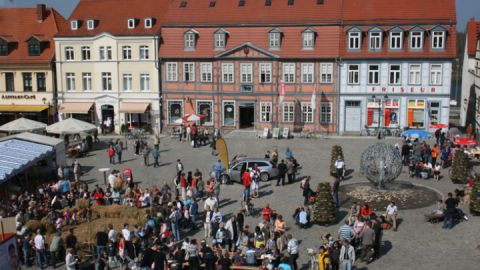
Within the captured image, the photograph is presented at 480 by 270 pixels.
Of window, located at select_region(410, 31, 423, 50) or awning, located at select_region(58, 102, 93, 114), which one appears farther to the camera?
awning, located at select_region(58, 102, 93, 114)

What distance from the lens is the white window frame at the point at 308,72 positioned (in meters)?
44.3

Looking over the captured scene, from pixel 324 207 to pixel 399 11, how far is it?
981 inches

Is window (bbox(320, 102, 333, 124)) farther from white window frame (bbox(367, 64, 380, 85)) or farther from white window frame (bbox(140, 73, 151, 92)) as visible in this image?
white window frame (bbox(140, 73, 151, 92))

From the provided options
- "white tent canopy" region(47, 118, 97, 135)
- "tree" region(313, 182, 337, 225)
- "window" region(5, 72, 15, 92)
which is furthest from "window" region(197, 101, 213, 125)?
"tree" region(313, 182, 337, 225)

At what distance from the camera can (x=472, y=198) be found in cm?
2330

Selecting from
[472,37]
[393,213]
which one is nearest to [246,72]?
[472,37]

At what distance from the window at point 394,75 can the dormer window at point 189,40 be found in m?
14.4

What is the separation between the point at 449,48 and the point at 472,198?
21.6 metres

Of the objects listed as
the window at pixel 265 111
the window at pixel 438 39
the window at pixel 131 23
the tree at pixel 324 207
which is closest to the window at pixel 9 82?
the window at pixel 131 23

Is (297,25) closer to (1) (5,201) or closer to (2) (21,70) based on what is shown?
(2) (21,70)

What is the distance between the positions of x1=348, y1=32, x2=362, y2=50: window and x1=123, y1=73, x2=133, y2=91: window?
16503 millimetres

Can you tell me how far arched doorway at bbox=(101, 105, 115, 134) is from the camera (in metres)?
47.7

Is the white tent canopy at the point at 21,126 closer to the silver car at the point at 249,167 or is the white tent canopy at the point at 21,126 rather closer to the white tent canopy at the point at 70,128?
the white tent canopy at the point at 70,128

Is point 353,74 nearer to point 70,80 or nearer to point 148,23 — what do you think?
point 148,23
